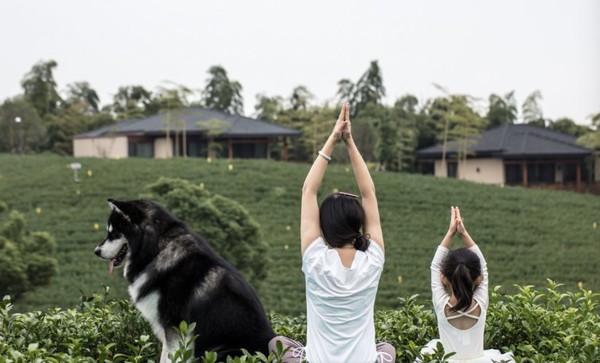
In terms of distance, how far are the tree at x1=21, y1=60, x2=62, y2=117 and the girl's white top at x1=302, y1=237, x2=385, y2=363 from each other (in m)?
43.5

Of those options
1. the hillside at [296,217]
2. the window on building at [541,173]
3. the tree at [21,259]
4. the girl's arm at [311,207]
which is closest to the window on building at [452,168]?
the window on building at [541,173]

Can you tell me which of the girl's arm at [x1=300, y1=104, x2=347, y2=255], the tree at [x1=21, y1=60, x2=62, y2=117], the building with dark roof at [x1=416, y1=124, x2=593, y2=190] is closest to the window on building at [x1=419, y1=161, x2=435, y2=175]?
the building with dark roof at [x1=416, y1=124, x2=593, y2=190]

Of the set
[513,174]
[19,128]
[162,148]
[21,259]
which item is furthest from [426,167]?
[21,259]

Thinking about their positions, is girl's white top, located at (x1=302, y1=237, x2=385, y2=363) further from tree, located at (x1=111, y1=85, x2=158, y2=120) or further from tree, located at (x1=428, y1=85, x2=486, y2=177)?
tree, located at (x1=111, y1=85, x2=158, y2=120)

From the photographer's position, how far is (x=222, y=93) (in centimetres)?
4619

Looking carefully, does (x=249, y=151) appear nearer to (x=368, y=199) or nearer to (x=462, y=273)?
(x=462, y=273)

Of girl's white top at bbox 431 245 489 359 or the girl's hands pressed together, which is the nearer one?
the girl's hands pressed together

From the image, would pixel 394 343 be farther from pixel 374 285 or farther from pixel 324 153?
pixel 324 153

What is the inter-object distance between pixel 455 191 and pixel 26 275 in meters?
17.6

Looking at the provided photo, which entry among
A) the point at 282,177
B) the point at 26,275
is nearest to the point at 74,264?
the point at 26,275

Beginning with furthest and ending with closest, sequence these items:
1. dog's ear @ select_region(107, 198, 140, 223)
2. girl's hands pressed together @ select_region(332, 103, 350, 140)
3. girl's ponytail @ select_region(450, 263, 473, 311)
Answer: dog's ear @ select_region(107, 198, 140, 223), girl's ponytail @ select_region(450, 263, 473, 311), girl's hands pressed together @ select_region(332, 103, 350, 140)

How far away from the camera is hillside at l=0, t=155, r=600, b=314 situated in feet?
55.7

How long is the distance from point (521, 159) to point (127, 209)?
104ft

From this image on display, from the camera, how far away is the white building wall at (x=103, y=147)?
34562mm
